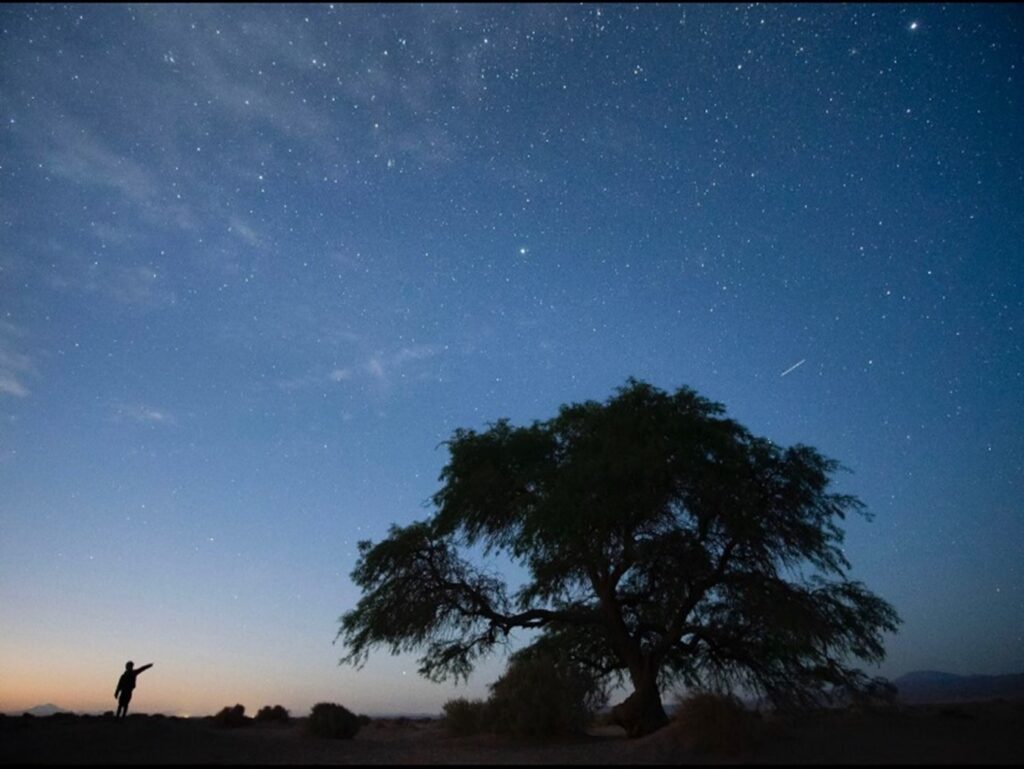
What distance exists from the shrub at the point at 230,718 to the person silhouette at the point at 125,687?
394cm

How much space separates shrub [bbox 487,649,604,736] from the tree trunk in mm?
927

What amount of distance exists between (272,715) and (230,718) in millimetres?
3008

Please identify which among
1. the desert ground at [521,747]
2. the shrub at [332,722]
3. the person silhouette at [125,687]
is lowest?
the desert ground at [521,747]

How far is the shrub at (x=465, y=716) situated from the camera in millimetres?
18656

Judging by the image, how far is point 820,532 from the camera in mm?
20297

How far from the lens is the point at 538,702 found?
17703 millimetres

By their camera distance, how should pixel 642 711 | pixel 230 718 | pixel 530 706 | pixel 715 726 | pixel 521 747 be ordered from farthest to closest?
1. pixel 230 718
2. pixel 642 711
3. pixel 530 706
4. pixel 521 747
5. pixel 715 726

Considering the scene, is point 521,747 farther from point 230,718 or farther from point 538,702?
point 230,718

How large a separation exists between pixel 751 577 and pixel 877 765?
8874 millimetres

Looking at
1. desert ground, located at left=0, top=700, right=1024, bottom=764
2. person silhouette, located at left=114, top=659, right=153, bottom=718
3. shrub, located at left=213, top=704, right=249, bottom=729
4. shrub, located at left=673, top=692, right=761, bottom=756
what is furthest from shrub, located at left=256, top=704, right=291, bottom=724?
shrub, located at left=673, top=692, right=761, bottom=756

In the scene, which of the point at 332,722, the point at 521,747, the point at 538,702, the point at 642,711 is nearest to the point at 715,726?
the point at 521,747

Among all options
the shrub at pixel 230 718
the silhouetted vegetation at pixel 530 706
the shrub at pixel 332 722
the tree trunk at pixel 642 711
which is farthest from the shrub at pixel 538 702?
the shrub at pixel 230 718

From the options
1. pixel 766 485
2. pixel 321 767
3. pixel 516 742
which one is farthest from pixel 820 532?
pixel 321 767

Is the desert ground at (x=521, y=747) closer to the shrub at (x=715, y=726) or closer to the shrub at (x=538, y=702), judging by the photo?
the shrub at (x=715, y=726)
